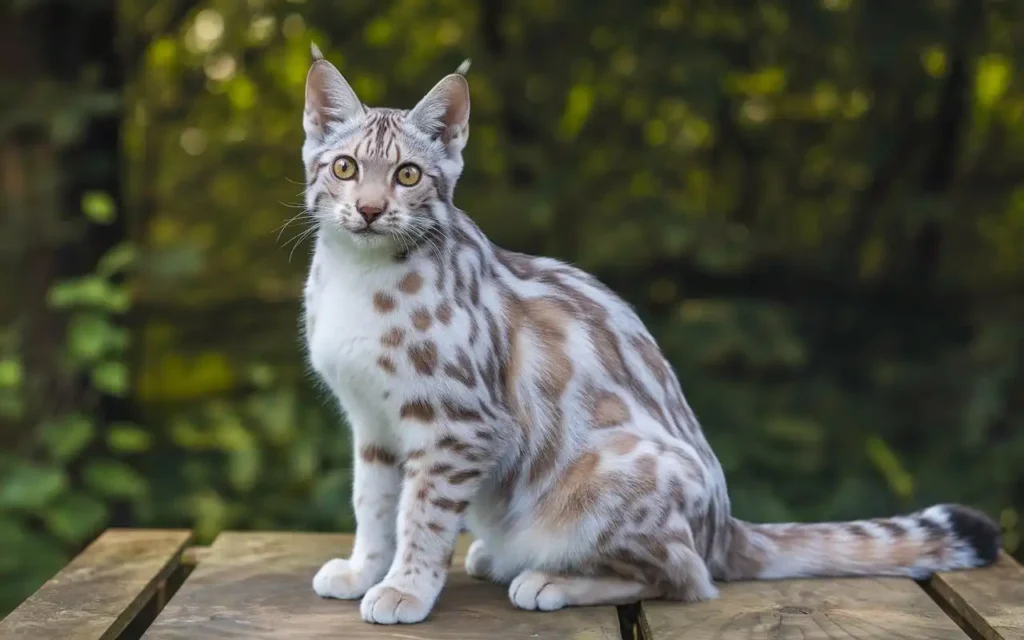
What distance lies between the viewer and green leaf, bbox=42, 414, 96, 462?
4680mm

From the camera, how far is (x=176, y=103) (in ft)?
A: 18.9

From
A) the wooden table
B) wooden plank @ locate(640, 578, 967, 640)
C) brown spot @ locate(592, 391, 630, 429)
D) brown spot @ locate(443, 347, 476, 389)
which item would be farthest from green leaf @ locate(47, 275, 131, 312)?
wooden plank @ locate(640, 578, 967, 640)

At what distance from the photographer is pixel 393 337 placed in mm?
2783

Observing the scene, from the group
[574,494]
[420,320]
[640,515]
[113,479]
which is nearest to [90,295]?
[113,479]

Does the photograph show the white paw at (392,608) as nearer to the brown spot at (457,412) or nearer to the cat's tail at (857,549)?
the brown spot at (457,412)

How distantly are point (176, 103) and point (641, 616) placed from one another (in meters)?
3.88

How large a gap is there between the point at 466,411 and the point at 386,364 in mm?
216

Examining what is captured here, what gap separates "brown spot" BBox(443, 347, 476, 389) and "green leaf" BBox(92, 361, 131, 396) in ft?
7.59

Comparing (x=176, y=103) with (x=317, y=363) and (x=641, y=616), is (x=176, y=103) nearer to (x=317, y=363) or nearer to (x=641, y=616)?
(x=317, y=363)

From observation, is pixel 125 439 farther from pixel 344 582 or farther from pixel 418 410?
pixel 418 410

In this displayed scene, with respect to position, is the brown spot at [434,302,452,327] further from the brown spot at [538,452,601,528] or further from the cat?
the brown spot at [538,452,601,528]

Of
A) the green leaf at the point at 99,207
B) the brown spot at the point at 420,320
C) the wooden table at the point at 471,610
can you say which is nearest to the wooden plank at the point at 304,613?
the wooden table at the point at 471,610

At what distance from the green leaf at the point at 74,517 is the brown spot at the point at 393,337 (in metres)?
2.47

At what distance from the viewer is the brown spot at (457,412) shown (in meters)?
2.80
